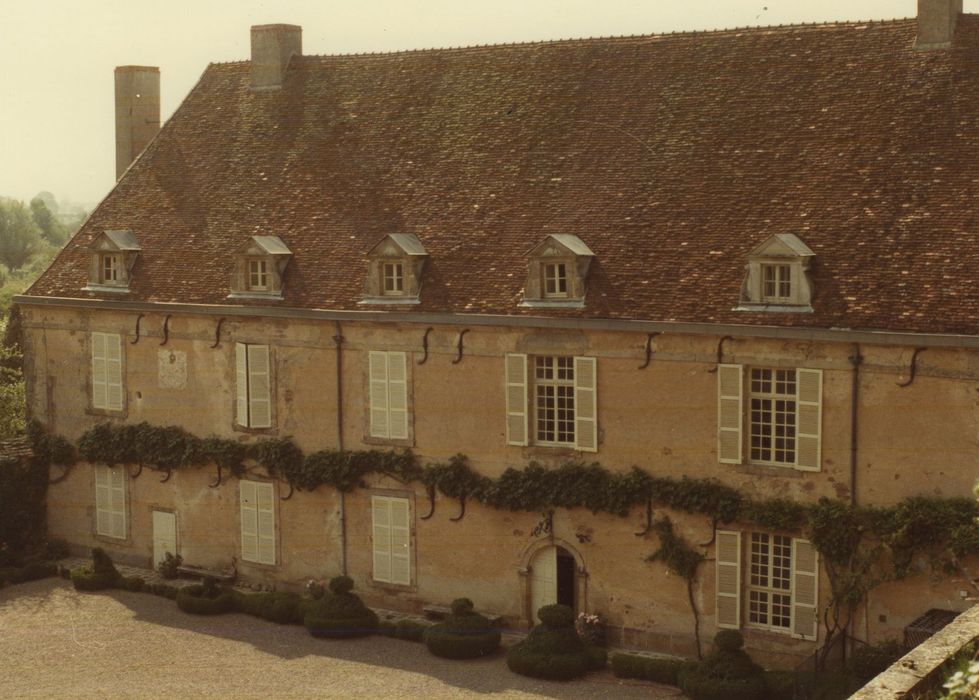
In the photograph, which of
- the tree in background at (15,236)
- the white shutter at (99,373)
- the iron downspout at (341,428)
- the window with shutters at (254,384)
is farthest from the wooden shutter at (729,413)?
the tree in background at (15,236)

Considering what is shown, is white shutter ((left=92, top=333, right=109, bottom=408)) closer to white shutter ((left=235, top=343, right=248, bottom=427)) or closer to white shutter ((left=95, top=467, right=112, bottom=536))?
white shutter ((left=95, top=467, right=112, bottom=536))

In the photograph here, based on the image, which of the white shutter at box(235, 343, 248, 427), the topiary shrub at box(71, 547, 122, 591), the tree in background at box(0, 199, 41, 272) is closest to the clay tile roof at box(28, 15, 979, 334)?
the white shutter at box(235, 343, 248, 427)

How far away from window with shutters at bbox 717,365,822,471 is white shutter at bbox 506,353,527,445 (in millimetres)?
4287

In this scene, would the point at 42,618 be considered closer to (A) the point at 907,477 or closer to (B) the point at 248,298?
(B) the point at 248,298

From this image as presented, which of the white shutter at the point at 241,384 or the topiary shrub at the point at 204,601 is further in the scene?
the white shutter at the point at 241,384

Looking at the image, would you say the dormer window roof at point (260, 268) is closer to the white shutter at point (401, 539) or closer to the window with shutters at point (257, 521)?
the window with shutters at point (257, 521)

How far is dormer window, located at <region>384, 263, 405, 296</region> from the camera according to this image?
1262 inches

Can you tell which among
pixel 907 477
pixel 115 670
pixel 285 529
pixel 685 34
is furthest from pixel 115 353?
pixel 907 477

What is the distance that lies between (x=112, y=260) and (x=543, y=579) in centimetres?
1417

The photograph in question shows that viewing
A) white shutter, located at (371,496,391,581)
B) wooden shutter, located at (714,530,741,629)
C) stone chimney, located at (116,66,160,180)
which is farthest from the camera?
stone chimney, located at (116,66,160,180)

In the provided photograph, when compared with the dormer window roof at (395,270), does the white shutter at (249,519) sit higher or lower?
lower

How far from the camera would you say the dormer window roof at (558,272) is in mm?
29531

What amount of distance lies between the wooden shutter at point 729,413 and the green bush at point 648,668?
3.96 meters

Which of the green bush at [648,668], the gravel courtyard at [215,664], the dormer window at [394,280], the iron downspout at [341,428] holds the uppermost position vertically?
the dormer window at [394,280]
